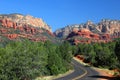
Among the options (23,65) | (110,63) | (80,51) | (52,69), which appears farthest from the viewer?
(80,51)

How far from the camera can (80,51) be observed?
177 meters

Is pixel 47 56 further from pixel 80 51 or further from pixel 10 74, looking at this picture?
pixel 80 51

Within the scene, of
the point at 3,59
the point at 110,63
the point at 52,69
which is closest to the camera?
the point at 3,59

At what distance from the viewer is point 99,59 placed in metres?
115

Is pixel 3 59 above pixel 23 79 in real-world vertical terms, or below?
above

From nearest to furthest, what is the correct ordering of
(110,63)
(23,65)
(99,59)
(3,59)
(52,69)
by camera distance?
(23,65) → (3,59) → (52,69) → (110,63) → (99,59)

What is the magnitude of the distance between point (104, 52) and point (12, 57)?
61.8 meters

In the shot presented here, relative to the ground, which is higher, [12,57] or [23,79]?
[12,57]

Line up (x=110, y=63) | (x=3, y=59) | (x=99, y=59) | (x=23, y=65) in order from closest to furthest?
(x=23, y=65) < (x=3, y=59) < (x=110, y=63) < (x=99, y=59)

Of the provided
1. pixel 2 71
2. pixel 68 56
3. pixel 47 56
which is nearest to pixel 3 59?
pixel 2 71

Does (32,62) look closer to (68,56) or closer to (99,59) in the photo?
(68,56)

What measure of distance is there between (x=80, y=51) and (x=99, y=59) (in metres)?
61.8

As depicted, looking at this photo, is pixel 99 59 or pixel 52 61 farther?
pixel 99 59

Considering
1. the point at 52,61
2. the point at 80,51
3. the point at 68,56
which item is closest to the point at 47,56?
the point at 52,61
